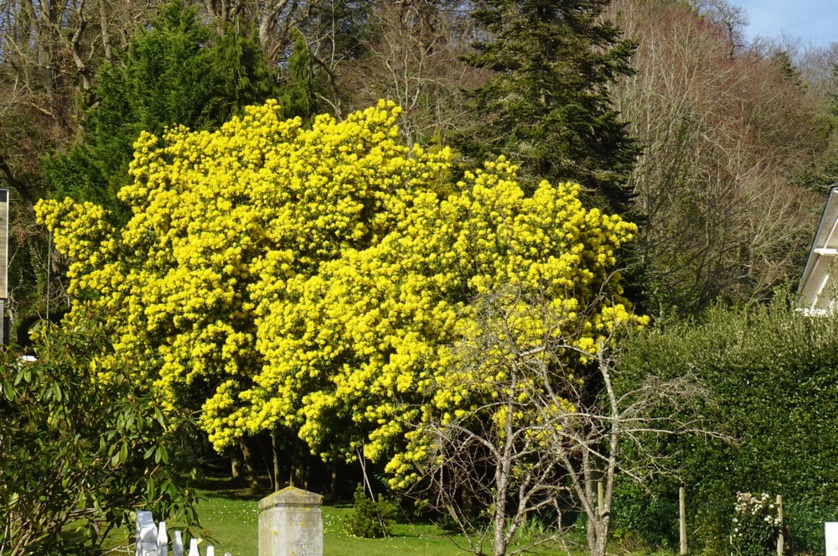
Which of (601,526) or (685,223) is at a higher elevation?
(685,223)

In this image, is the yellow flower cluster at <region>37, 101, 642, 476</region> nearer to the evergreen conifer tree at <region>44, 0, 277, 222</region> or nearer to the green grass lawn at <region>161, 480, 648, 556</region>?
the green grass lawn at <region>161, 480, 648, 556</region>

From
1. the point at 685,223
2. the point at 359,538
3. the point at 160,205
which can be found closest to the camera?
the point at 359,538

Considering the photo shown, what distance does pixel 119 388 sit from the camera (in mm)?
8312

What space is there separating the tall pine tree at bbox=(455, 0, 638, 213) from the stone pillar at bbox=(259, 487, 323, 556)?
1616 cm

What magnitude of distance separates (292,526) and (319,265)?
14270 mm

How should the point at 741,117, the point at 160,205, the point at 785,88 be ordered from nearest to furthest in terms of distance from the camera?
1. the point at 160,205
2. the point at 741,117
3. the point at 785,88

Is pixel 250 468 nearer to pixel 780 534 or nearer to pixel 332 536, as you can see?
pixel 332 536

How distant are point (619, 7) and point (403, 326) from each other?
2488 centimetres

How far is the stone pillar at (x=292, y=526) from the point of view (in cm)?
651

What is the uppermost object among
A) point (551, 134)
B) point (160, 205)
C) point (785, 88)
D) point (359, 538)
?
point (785, 88)

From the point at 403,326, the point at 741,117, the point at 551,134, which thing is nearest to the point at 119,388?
the point at 403,326

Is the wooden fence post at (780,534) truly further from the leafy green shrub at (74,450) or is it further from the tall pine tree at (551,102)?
the leafy green shrub at (74,450)

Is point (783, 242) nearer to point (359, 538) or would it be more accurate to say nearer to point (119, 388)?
point (359, 538)

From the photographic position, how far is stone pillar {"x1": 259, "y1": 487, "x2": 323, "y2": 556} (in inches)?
256
